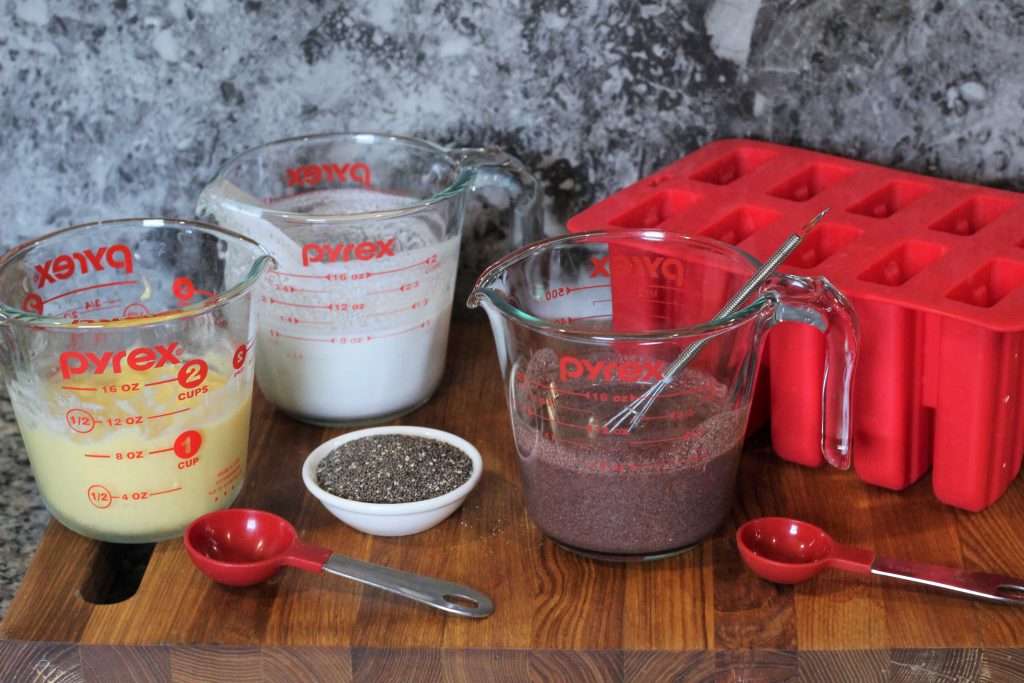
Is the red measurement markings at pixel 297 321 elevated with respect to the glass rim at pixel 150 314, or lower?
lower

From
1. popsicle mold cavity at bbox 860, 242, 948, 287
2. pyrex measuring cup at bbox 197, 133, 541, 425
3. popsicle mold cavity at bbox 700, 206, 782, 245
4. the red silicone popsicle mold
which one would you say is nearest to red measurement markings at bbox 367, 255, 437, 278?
pyrex measuring cup at bbox 197, 133, 541, 425

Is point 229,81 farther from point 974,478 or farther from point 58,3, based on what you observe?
point 974,478

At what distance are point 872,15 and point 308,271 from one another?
20.7 inches

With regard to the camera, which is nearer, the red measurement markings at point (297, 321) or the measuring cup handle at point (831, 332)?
the measuring cup handle at point (831, 332)

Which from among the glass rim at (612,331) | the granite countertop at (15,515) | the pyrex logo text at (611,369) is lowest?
the granite countertop at (15,515)

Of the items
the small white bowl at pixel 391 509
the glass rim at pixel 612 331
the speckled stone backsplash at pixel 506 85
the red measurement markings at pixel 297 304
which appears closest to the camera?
the glass rim at pixel 612 331

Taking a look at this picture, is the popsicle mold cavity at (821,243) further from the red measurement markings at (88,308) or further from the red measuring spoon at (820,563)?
the red measurement markings at (88,308)

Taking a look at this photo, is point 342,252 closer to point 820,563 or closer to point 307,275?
point 307,275

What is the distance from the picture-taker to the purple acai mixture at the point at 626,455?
80 cm

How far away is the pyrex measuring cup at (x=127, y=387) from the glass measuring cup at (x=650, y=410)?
0.64 ft

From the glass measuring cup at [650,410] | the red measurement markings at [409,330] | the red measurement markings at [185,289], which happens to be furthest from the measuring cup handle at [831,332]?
the red measurement markings at [185,289]

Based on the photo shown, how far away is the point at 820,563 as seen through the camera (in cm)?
81

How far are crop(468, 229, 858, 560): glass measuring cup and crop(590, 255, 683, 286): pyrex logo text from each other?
3 centimetres

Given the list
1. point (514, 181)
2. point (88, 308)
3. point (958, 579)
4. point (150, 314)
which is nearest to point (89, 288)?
point (88, 308)
